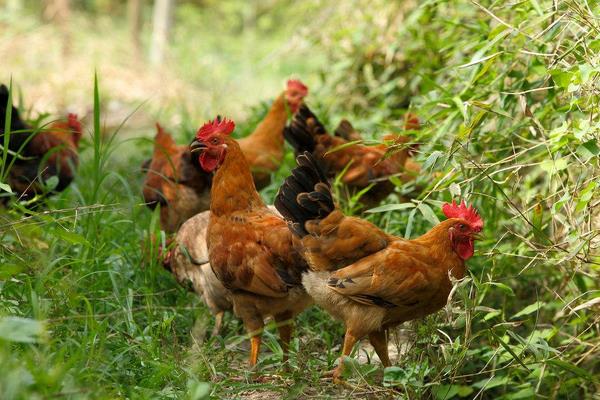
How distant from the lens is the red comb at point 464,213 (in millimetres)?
3906

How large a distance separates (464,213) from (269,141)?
8.79ft

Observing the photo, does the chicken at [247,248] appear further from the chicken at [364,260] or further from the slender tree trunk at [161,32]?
the slender tree trunk at [161,32]

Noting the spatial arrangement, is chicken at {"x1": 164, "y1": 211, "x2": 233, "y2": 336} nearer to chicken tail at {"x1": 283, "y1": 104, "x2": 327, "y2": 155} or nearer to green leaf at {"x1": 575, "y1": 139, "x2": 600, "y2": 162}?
chicken tail at {"x1": 283, "y1": 104, "x2": 327, "y2": 155}

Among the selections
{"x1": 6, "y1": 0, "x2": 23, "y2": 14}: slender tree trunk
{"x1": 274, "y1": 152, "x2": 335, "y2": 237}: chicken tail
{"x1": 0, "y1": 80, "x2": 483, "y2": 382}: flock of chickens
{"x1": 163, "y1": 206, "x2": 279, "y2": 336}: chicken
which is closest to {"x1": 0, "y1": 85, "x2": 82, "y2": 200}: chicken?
{"x1": 0, "y1": 80, "x2": 483, "y2": 382}: flock of chickens

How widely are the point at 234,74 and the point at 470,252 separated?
460 inches

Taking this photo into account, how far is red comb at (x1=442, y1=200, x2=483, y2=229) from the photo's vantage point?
391cm

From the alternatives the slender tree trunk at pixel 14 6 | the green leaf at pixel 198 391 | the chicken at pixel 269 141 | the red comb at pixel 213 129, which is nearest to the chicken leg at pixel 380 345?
the green leaf at pixel 198 391

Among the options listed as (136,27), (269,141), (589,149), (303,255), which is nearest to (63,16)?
(136,27)

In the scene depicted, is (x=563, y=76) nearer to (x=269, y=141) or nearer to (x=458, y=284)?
(x=458, y=284)

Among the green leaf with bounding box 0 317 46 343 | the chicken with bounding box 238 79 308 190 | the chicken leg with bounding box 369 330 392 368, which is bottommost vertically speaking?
the chicken leg with bounding box 369 330 392 368

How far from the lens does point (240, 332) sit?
4840 millimetres

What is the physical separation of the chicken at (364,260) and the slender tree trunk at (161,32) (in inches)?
390

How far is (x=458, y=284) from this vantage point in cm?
345

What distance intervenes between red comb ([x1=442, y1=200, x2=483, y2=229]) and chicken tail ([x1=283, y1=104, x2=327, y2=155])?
74.8 inches
